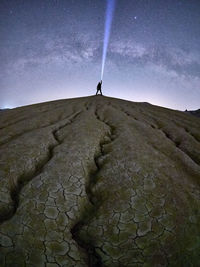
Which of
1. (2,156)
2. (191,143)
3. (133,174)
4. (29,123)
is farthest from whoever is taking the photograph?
(29,123)

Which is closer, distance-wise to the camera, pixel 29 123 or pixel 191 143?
pixel 191 143

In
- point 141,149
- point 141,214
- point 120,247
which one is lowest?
point 120,247

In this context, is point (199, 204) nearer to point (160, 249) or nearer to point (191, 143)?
point (160, 249)

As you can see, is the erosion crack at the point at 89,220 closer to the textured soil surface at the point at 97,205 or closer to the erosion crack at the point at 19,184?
the textured soil surface at the point at 97,205

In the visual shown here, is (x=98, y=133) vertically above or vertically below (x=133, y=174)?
above

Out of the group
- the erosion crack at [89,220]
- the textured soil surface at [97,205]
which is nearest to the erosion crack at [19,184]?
the textured soil surface at [97,205]

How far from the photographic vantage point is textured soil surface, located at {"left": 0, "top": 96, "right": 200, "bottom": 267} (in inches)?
146

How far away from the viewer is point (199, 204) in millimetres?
5070

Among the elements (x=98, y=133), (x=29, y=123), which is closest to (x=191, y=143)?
(x=98, y=133)

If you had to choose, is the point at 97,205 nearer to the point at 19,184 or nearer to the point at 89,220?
the point at 89,220

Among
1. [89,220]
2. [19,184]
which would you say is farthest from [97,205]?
[19,184]

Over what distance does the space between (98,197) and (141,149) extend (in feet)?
12.5

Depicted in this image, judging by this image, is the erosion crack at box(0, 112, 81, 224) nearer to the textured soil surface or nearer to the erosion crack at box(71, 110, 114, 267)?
the textured soil surface

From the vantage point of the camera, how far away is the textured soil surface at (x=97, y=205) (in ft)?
12.2
